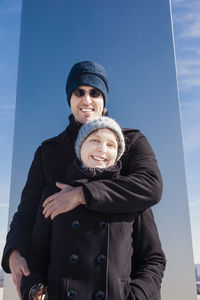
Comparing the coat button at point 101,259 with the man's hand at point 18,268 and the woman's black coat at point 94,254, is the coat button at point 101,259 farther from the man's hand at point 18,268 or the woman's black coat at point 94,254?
the man's hand at point 18,268

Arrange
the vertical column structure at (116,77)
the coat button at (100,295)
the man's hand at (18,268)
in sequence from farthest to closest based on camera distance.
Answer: the vertical column structure at (116,77)
the man's hand at (18,268)
the coat button at (100,295)

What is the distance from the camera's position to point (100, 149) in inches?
51.3

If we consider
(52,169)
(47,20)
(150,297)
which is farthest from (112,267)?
(47,20)

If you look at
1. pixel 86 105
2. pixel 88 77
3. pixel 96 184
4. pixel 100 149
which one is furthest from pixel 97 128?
pixel 88 77

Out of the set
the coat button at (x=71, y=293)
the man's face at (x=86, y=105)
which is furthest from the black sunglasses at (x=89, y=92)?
the coat button at (x=71, y=293)

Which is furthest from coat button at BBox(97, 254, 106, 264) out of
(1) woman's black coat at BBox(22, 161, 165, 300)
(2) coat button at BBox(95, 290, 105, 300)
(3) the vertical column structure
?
(3) the vertical column structure

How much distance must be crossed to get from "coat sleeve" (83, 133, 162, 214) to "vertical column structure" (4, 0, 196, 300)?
82cm

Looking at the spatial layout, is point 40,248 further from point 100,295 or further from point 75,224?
point 100,295

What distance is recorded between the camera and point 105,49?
249cm

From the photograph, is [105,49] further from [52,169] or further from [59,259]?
[59,259]

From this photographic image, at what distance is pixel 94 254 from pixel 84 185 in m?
0.25

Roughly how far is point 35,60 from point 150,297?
201 centimetres

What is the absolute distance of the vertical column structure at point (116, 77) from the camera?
212 centimetres

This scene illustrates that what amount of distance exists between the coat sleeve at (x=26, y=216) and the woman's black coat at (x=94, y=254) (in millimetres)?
57
